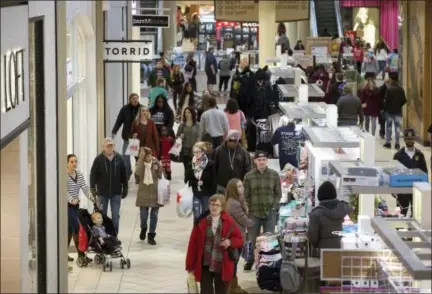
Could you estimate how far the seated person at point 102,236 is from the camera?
1428 cm

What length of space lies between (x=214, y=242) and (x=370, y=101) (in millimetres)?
14468

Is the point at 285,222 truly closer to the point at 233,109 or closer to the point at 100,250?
the point at 100,250

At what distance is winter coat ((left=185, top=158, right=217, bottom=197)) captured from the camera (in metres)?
15.3

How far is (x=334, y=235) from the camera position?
479 inches

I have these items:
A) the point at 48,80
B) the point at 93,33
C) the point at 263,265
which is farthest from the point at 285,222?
the point at 93,33

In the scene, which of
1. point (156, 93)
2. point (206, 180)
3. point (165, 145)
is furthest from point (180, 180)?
point (206, 180)

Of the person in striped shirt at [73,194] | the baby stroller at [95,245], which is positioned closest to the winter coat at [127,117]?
the person in striped shirt at [73,194]

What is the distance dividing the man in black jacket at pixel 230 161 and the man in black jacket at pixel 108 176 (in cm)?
119

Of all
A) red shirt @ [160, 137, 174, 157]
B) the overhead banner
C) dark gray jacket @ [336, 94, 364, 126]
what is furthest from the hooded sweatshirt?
the overhead banner

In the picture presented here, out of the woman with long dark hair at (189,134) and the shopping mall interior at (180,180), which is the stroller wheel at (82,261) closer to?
the shopping mall interior at (180,180)

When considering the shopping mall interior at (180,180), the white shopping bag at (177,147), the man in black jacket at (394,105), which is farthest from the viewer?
the man in black jacket at (394,105)

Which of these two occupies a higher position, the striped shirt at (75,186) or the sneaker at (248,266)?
the striped shirt at (75,186)

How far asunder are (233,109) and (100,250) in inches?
257

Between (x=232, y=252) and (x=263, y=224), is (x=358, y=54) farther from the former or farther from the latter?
(x=232, y=252)
